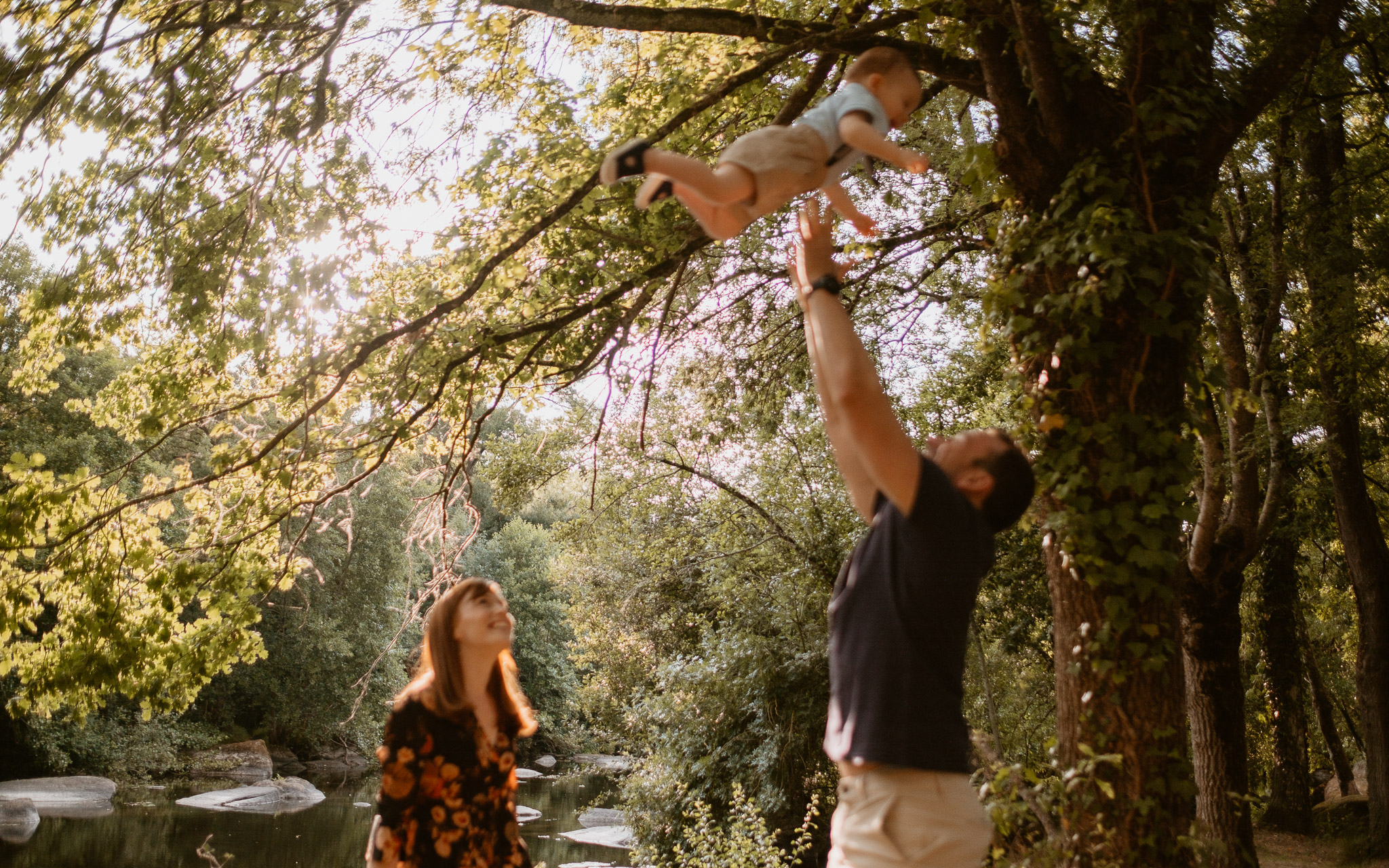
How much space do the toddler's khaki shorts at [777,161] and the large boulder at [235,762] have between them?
88.0 feet

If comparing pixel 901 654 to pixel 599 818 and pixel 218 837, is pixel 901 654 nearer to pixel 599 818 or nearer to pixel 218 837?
pixel 218 837

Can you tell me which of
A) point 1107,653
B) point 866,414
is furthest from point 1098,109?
point 866,414

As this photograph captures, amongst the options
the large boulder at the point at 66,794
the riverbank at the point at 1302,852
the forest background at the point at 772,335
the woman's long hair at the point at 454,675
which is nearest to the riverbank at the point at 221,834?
the large boulder at the point at 66,794

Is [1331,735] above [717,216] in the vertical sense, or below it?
below

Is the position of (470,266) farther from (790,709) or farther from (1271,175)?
(790,709)

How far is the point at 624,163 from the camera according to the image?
240 centimetres

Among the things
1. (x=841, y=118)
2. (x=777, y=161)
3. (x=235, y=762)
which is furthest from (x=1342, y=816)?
(x=235, y=762)

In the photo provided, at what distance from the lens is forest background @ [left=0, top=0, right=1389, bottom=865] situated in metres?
4.22

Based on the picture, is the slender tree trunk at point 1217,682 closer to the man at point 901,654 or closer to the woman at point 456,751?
the woman at point 456,751

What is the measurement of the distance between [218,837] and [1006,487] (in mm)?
20669

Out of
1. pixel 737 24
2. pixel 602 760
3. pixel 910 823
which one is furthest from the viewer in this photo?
pixel 602 760

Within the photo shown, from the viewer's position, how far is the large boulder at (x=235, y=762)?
2541 cm

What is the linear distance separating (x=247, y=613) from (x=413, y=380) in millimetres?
2017

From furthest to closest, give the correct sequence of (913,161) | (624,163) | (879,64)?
(879,64), (913,161), (624,163)
